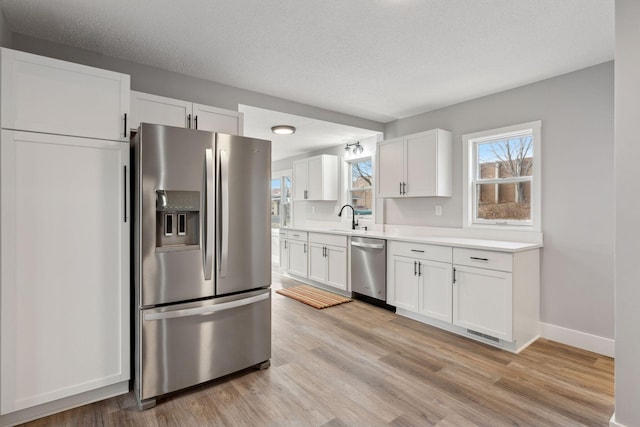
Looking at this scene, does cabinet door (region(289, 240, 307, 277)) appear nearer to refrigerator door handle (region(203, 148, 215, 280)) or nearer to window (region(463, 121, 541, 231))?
window (region(463, 121, 541, 231))

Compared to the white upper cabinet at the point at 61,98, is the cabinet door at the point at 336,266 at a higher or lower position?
lower

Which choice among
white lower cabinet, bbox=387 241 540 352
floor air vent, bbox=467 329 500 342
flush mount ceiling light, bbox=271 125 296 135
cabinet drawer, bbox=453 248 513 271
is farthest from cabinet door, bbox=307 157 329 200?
floor air vent, bbox=467 329 500 342

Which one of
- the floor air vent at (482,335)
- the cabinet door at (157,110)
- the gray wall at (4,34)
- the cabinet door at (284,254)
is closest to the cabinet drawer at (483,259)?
the floor air vent at (482,335)

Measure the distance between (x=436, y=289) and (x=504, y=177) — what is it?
145cm

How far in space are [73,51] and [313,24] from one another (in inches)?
77.4

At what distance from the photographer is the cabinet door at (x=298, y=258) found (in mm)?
5340

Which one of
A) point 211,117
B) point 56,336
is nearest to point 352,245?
point 211,117

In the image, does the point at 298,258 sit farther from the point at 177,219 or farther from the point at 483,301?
the point at 177,219

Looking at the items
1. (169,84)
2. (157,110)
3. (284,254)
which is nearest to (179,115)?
(157,110)

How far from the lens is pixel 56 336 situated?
6.46ft

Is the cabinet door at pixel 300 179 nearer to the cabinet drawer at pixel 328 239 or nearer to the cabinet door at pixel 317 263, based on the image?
the cabinet drawer at pixel 328 239

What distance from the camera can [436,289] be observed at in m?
3.39

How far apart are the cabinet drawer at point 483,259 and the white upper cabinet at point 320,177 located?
292 cm

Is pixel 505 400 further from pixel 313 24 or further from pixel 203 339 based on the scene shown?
pixel 313 24
